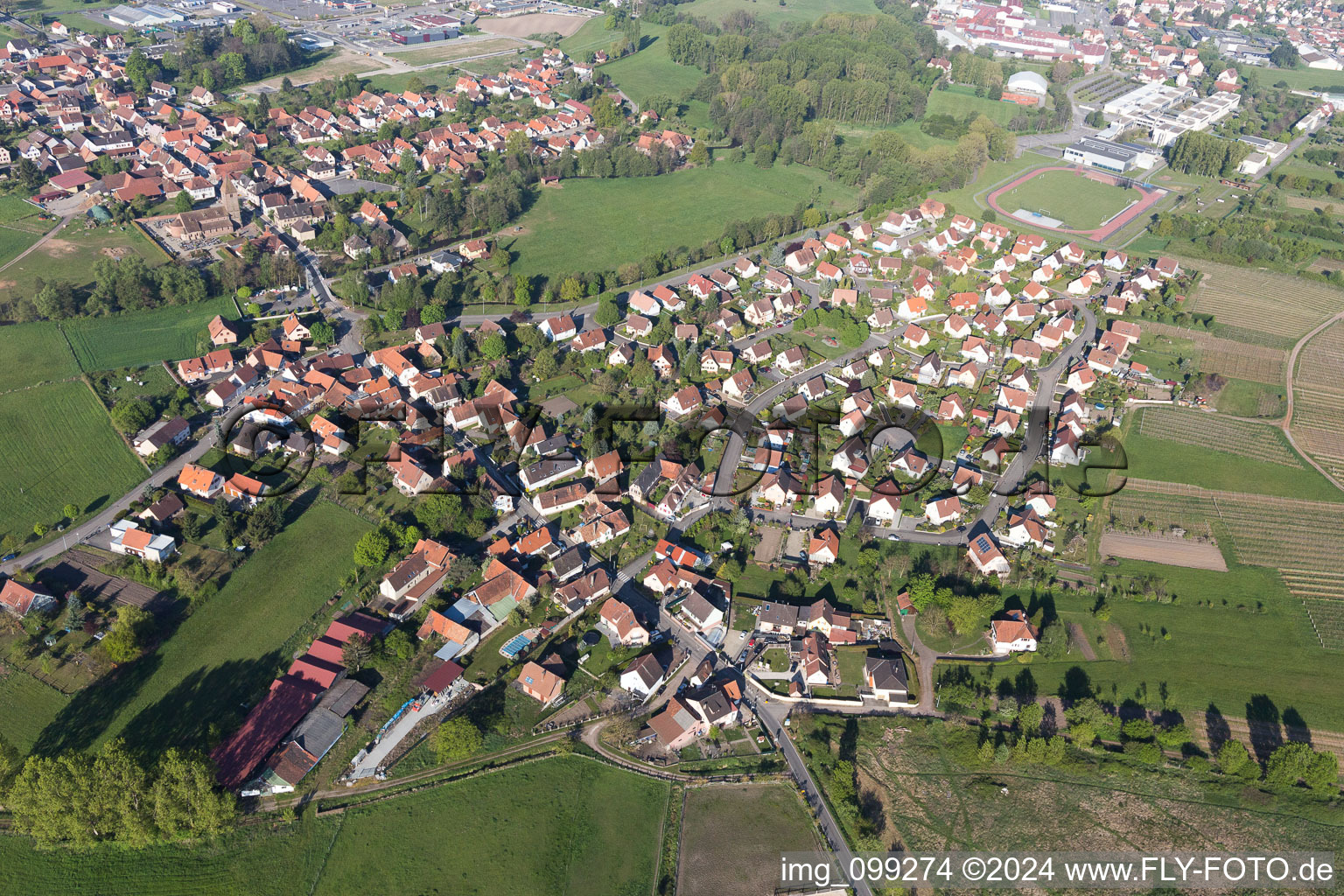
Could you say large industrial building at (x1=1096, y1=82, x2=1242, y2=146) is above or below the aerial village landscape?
above

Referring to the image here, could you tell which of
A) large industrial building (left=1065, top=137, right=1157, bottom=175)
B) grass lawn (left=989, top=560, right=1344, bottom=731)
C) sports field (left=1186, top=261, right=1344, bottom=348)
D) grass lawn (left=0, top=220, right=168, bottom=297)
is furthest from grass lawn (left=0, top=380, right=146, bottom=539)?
large industrial building (left=1065, top=137, right=1157, bottom=175)

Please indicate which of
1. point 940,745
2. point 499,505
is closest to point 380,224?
point 499,505

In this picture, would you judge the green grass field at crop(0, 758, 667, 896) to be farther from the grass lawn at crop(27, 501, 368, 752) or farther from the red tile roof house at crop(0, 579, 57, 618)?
the red tile roof house at crop(0, 579, 57, 618)

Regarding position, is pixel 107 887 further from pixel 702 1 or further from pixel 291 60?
pixel 702 1

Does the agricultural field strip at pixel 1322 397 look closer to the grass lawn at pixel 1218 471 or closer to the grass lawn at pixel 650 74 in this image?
the grass lawn at pixel 1218 471

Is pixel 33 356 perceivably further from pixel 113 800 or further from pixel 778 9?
pixel 778 9

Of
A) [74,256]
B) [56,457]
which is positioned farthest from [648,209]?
[56,457]

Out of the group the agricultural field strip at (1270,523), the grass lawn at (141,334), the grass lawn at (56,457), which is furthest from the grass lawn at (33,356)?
the agricultural field strip at (1270,523)
